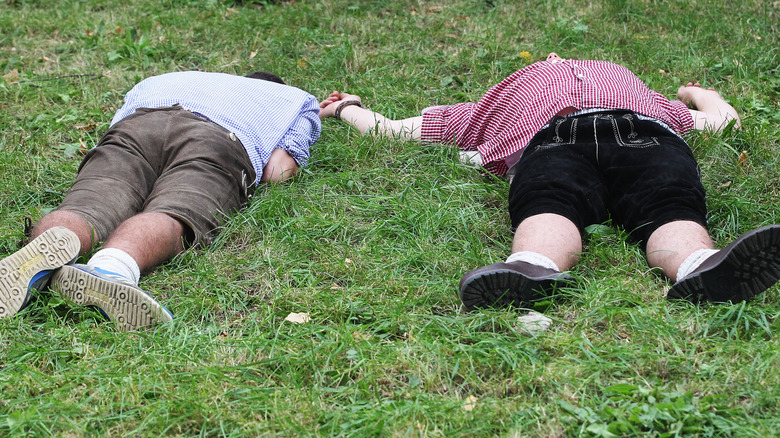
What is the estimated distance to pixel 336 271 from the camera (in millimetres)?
2785

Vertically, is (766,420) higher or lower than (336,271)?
higher

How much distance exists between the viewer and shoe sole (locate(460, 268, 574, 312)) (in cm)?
235

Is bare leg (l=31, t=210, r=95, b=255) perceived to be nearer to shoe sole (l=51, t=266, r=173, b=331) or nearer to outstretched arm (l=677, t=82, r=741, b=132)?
shoe sole (l=51, t=266, r=173, b=331)

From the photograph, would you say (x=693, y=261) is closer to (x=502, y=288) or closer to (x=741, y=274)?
(x=741, y=274)

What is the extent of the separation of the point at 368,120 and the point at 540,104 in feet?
3.49

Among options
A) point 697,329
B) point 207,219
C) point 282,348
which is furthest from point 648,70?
point 282,348

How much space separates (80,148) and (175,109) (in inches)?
36.4

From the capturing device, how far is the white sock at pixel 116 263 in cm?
250

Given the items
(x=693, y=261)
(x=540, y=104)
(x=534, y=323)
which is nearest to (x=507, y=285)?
(x=534, y=323)

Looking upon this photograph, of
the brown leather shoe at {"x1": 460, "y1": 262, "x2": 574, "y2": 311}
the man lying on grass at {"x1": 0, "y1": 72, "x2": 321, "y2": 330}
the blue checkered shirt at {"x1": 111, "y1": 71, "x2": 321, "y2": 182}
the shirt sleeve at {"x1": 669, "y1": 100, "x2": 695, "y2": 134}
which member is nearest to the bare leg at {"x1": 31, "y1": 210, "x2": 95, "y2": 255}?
the man lying on grass at {"x1": 0, "y1": 72, "x2": 321, "y2": 330}

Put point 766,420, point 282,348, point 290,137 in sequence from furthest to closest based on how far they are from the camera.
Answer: point 290,137 → point 282,348 → point 766,420

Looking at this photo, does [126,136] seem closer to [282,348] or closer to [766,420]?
[282,348]

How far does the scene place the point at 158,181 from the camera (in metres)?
3.04

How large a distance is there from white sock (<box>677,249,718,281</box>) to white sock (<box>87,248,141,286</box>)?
1.90m
